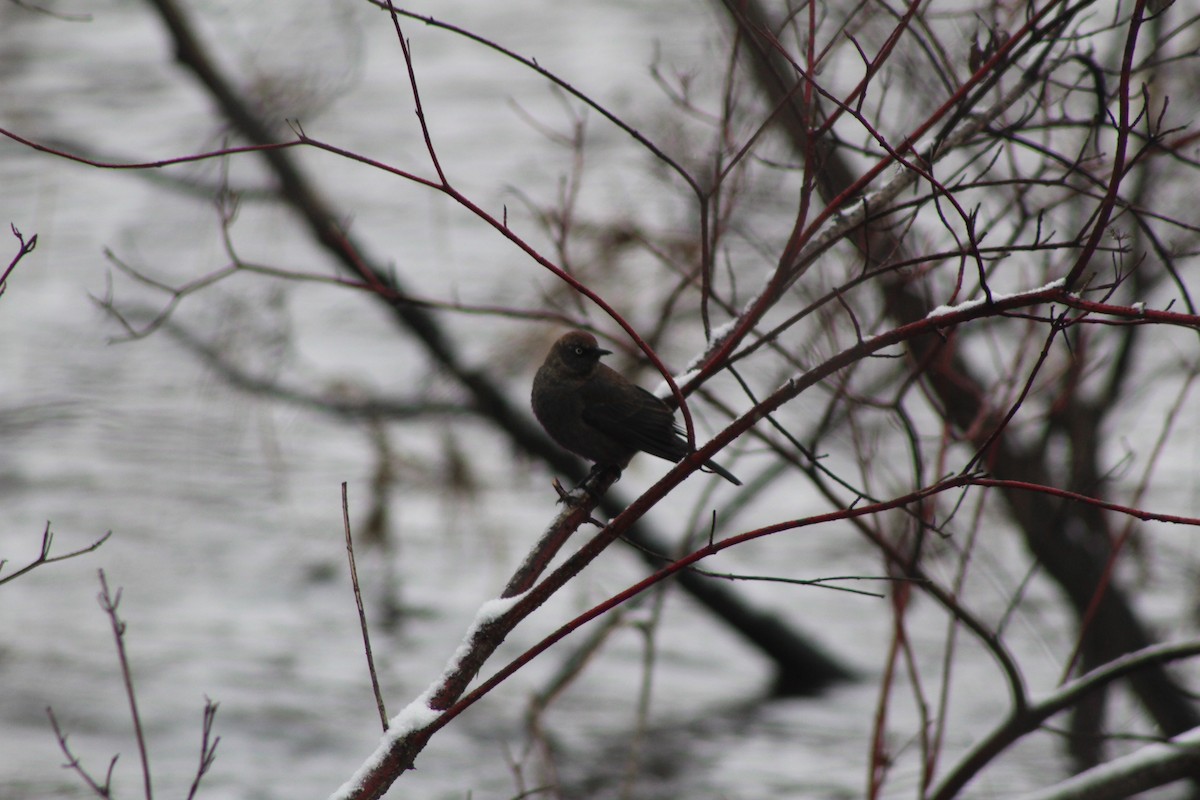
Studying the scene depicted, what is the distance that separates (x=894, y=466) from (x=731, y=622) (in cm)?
134

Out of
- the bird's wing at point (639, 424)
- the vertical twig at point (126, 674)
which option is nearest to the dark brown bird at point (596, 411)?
the bird's wing at point (639, 424)

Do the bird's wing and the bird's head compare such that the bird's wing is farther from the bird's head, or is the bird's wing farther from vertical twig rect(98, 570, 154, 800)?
vertical twig rect(98, 570, 154, 800)

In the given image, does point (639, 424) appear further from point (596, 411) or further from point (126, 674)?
point (126, 674)

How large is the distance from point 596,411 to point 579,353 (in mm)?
292

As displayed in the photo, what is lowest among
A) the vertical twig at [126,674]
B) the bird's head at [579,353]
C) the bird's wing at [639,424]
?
the vertical twig at [126,674]

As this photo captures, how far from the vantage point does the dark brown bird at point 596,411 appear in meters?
3.50

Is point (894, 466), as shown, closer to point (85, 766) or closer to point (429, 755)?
point (429, 755)

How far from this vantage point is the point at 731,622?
6.90m

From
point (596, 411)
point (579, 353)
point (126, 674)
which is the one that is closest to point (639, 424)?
point (596, 411)

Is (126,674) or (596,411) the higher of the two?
(596,411)

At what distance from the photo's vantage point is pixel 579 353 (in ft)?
12.6

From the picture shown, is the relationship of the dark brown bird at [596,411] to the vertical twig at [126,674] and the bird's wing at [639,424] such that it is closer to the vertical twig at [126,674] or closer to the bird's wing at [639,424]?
the bird's wing at [639,424]

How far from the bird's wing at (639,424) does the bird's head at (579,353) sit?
26cm

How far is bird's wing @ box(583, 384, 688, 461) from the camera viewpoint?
3475 mm
